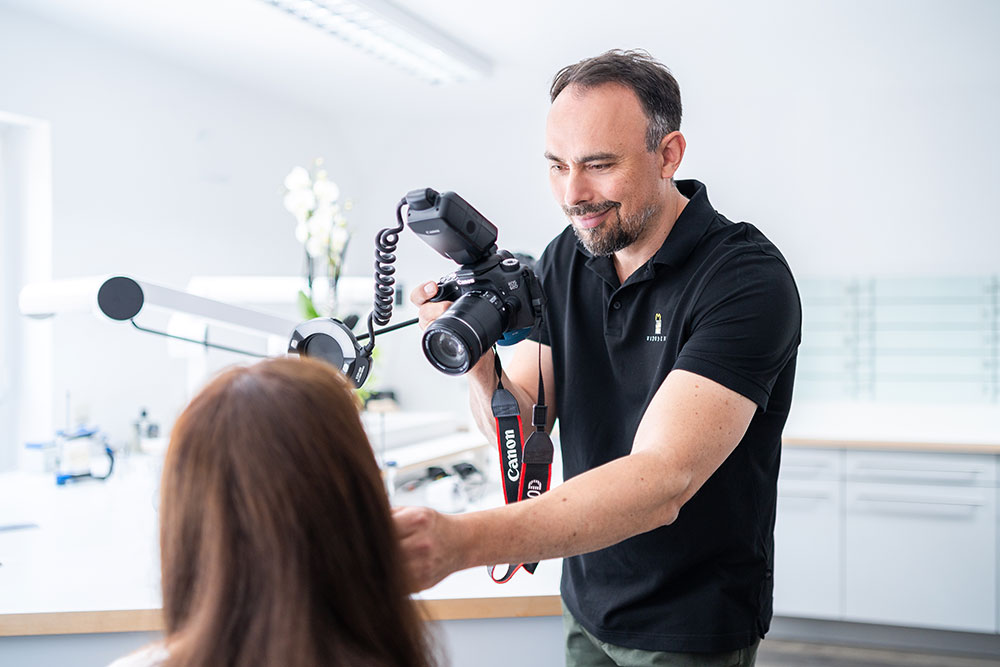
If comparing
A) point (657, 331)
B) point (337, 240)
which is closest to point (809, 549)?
point (337, 240)

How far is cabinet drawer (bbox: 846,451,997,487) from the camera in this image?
3.45 metres

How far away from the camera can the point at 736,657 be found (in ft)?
4.39

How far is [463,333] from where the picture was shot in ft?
3.53

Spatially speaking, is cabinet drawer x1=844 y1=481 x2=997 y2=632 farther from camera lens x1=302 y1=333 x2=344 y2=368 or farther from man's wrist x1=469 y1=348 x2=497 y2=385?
camera lens x1=302 y1=333 x2=344 y2=368

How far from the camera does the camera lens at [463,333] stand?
1.08 meters

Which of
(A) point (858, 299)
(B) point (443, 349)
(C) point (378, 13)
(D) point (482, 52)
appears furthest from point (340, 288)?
(A) point (858, 299)

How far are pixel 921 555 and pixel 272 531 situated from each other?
353 cm

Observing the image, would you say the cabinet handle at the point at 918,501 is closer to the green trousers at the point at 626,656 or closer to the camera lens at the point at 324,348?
the green trousers at the point at 626,656

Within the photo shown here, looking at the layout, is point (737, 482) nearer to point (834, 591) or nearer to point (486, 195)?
point (834, 591)

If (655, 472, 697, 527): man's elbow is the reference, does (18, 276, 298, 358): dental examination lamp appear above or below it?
above

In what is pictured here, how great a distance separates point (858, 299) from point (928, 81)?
1037 mm

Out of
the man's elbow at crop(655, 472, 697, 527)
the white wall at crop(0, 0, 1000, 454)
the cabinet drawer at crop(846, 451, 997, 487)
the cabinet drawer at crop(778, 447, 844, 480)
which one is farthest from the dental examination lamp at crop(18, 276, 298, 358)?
the cabinet drawer at crop(846, 451, 997, 487)

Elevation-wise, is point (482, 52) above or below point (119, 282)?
→ above

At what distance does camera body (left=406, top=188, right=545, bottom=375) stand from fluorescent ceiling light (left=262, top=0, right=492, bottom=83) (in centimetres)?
198
